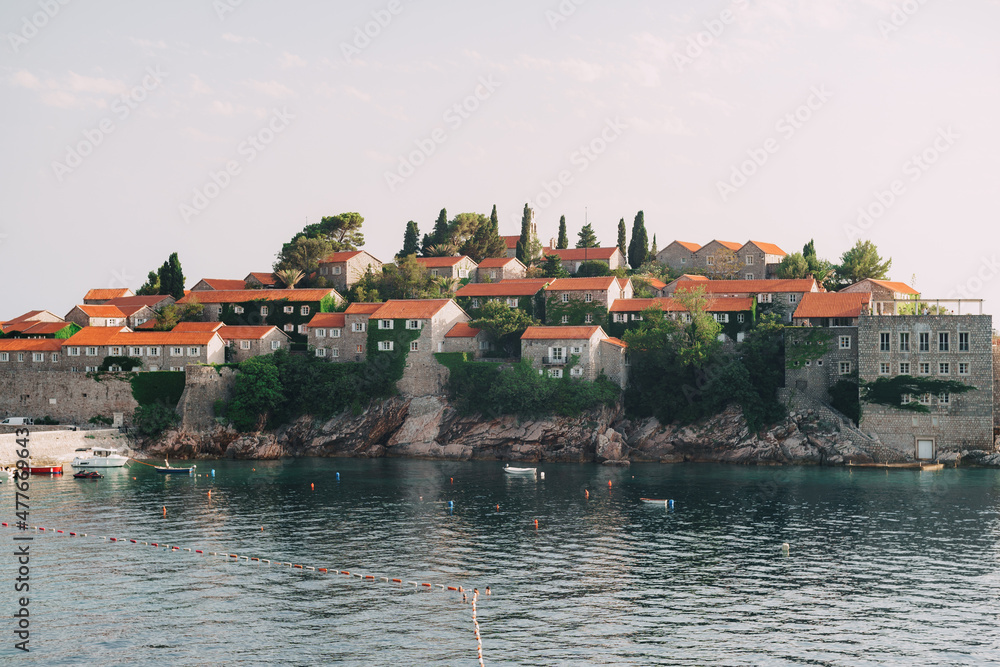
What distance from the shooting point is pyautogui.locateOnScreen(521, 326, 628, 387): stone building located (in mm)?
107312

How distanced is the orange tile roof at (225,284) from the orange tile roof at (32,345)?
25.6m

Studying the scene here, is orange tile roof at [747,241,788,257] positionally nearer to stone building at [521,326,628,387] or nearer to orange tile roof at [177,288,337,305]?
stone building at [521,326,628,387]

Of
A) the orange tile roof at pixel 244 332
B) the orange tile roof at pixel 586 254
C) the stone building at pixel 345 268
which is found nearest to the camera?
the orange tile roof at pixel 244 332

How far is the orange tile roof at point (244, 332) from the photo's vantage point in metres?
119

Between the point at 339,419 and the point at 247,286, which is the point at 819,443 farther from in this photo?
the point at 247,286

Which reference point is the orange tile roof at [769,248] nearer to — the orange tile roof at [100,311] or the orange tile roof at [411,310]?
the orange tile roof at [411,310]

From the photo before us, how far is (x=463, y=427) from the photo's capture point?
10938 cm

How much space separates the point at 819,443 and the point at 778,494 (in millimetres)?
20678

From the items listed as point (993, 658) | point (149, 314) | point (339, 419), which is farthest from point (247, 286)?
point (993, 658)

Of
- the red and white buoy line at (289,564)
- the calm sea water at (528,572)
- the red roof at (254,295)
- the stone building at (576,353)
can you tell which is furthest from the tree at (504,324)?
the red and white buoy line at (289,564)

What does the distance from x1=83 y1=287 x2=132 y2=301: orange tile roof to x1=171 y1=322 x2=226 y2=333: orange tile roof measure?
27.0m

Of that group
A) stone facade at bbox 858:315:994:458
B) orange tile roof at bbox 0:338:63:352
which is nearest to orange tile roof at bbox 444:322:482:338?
stone facade at bbox 858:315:994:458

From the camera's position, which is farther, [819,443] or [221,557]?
[819,443]

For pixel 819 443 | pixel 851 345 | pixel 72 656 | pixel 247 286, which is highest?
pixel 247 286
